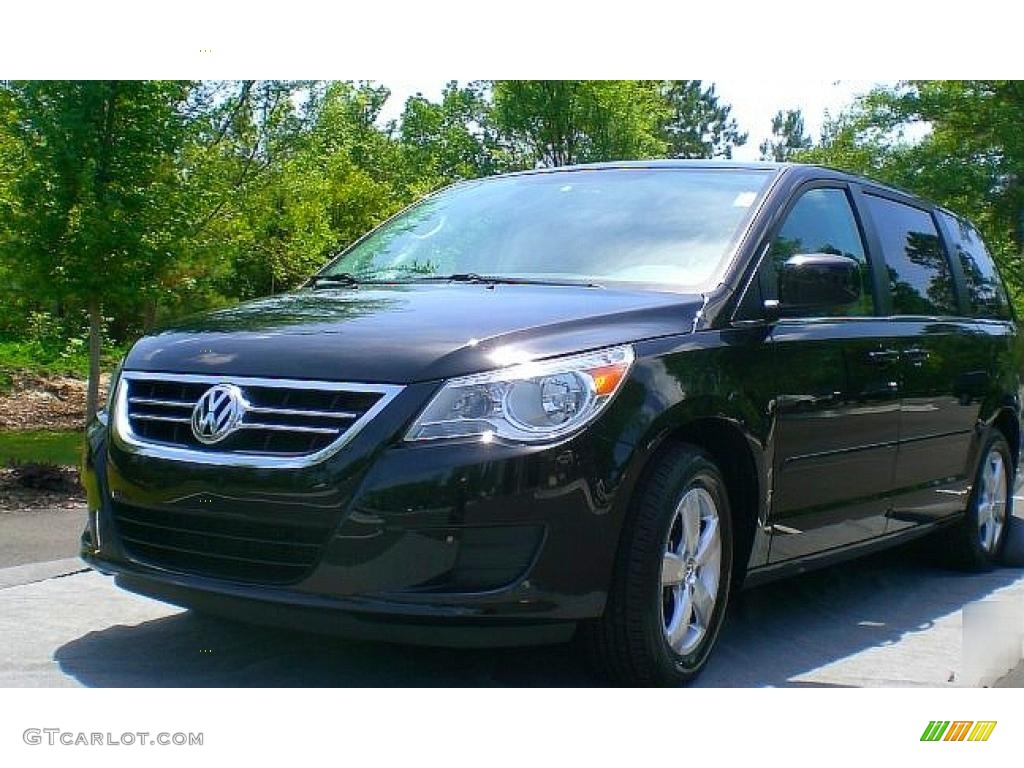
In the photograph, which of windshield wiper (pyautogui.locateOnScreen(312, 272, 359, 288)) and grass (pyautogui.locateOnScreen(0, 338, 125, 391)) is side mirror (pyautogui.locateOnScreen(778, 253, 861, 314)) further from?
grass (pyautogui.locateOnScreen(0, 338, 125, 391))

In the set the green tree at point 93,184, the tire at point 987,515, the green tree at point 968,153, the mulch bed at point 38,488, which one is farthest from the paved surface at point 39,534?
the green tree at point 968,153

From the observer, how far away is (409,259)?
17.0 ft

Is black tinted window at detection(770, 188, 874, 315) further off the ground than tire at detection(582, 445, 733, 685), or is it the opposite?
black tinted window at detection(770, 188, 874, 315)

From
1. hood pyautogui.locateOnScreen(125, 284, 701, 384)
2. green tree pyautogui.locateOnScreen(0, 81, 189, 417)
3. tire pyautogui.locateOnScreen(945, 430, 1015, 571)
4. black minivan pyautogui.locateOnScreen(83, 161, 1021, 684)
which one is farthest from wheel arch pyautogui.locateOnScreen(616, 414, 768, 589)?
green tree pyautogui.locateOnScreen(0, 81, 189, 417)

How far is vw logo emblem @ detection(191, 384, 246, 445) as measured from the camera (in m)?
3.72

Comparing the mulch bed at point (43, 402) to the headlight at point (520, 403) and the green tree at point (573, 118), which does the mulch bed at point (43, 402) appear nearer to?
the green tree at point (573, 118)

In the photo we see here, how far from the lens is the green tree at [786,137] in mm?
6906

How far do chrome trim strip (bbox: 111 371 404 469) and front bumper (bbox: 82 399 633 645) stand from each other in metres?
0.03

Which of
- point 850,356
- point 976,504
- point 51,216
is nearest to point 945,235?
point 976,504

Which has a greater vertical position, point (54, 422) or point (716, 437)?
point (716, 437)

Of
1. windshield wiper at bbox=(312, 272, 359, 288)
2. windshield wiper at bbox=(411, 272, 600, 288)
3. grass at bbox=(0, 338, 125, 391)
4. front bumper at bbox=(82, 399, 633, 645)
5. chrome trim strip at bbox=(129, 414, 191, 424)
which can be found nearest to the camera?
front bumper at bbox=(82, 399, 633, 645)

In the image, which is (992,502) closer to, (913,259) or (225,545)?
(913,259)
